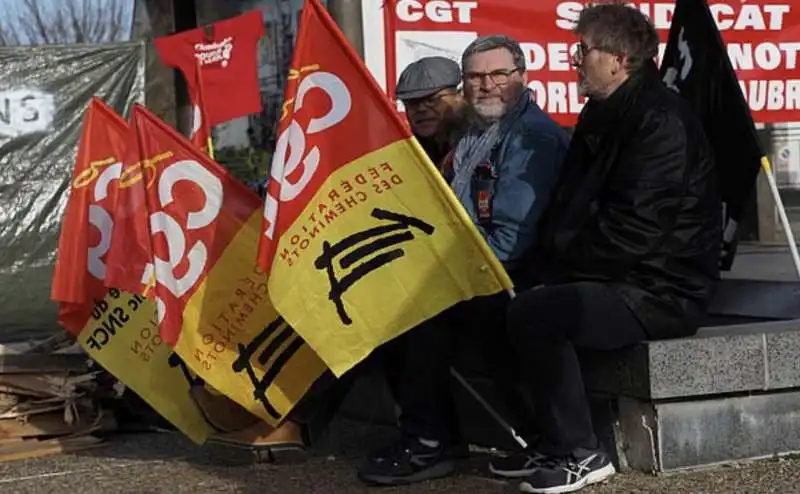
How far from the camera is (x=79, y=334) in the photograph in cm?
630

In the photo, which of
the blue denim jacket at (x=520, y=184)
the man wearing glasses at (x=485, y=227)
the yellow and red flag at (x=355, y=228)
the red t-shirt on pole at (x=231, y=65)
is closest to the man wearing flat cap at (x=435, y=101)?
the man wearing glasses at (x=485, y=227)

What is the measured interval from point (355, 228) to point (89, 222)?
1.74 meters

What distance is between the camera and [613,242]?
15.9 ft

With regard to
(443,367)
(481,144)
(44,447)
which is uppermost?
(481,144)

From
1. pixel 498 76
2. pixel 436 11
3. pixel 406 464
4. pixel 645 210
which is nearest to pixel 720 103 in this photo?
pixel 498 76

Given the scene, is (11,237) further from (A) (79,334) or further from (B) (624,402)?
(B) (624,402)

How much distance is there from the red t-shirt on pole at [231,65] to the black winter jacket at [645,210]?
464 cm

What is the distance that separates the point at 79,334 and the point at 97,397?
0.59 metres

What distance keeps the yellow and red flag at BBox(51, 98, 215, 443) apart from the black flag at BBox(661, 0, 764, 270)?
7.60 feet

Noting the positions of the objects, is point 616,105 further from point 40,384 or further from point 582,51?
point 40,384

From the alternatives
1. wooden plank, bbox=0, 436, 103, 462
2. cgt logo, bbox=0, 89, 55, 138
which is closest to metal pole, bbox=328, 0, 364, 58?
wooden plank, bbox=0, 436, 103, 462

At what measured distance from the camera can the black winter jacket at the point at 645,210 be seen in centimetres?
486

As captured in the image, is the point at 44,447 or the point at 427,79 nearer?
the point at 427,79

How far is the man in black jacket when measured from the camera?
4844mm
